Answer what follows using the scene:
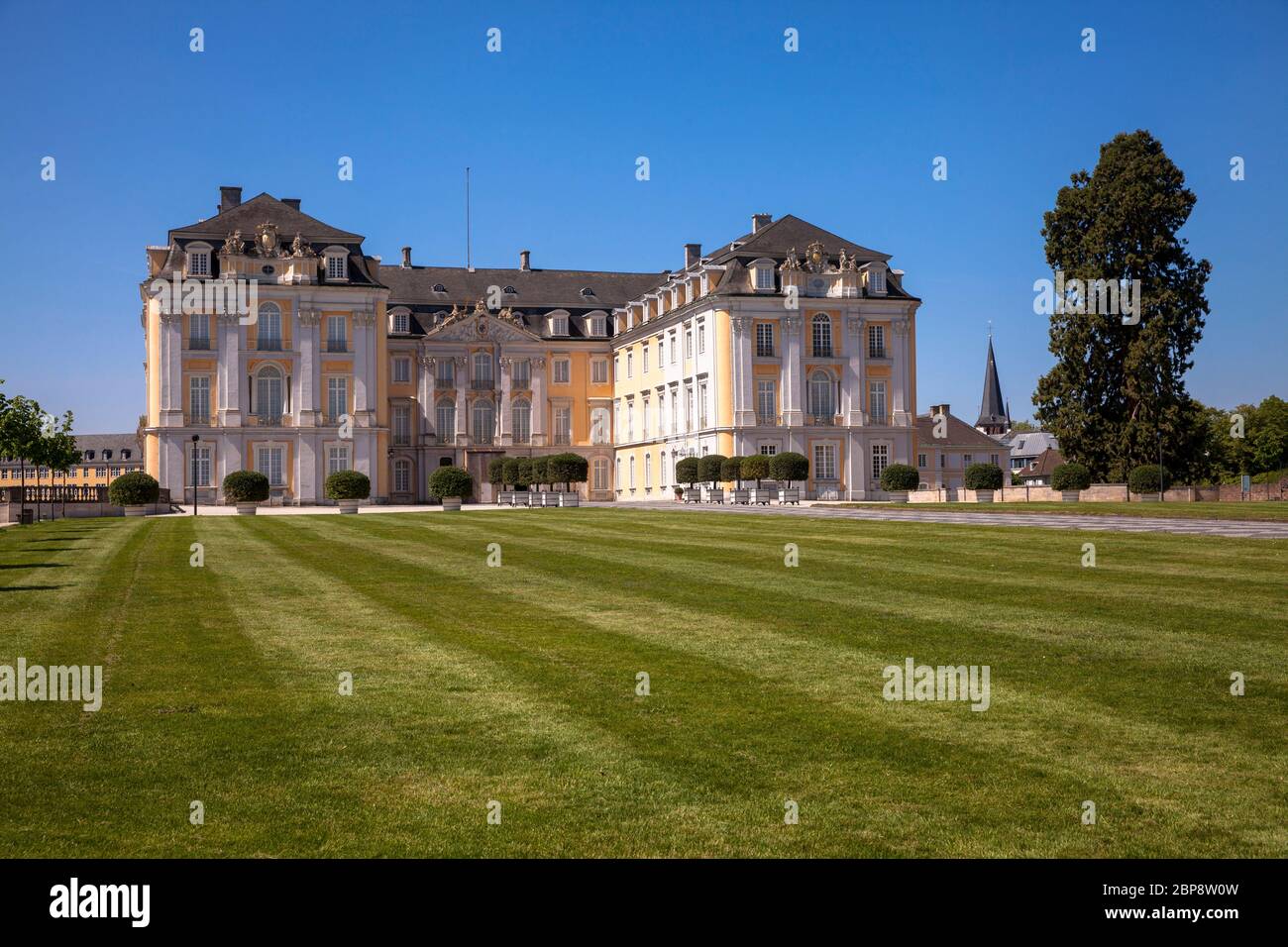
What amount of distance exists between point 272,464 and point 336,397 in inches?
235

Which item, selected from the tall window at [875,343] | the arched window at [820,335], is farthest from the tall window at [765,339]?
the tall window at [875,343]

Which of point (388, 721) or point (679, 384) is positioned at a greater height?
point (679, 384)

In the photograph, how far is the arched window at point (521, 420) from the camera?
92.7 meters

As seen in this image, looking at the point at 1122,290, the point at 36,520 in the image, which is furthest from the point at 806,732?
the point at 1122,290

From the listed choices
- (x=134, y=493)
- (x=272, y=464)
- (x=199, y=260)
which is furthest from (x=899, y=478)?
(x=199, y=260)

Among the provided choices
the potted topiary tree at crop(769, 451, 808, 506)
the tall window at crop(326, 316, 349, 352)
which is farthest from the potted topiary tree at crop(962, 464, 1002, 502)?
the tall window at crop(326, 316, 349, 352)

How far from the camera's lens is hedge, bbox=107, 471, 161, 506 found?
187 ft

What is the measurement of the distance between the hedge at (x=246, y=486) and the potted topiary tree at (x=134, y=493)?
477 centimetres

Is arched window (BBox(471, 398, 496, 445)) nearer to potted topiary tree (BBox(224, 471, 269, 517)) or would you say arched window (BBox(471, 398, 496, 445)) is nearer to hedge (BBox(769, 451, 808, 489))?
potted topiary tree (BBox(224, 471, 269, 517))

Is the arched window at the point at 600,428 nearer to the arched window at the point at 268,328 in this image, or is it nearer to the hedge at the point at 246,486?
the arched window at the point at 268,328
